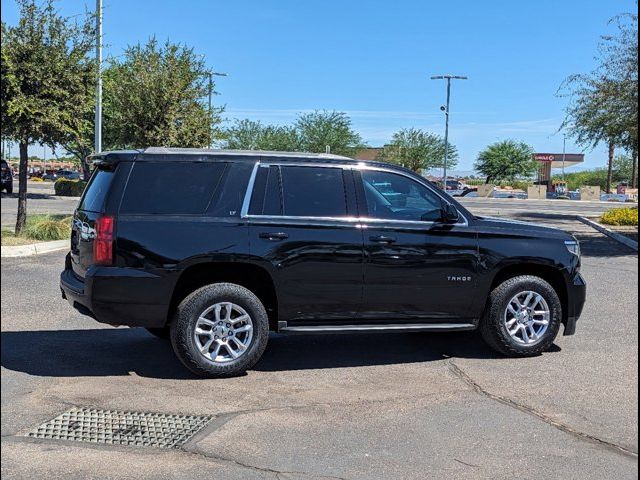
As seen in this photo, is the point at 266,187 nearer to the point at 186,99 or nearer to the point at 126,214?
the point at 126,214

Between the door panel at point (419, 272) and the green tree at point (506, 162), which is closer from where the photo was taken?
the door panel at point (419, 272)

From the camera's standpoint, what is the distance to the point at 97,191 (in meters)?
5.95

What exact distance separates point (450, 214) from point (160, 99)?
52.7 ft

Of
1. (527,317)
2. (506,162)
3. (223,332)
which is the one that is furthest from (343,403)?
(506,162)

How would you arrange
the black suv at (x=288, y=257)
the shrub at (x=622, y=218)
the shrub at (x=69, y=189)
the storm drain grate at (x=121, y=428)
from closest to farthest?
the storm drain grate at (x=121, y=428)
the black suv at (x=288, y=257)
the shrub at (x=622, y=218)
the shrub at (x=69, y=189)

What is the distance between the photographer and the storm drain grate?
4398 mm

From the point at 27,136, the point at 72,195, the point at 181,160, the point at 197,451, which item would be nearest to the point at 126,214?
the point at 181,160

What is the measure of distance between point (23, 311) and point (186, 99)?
14332mm

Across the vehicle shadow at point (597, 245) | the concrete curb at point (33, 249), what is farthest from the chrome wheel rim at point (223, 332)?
the vehicle shadow at point (597, 245)

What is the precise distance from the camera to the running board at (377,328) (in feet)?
19.8

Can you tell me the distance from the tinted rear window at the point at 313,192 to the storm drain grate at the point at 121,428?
80.2 inches

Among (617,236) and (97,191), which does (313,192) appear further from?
(617,236)

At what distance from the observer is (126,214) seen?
18.5 feet

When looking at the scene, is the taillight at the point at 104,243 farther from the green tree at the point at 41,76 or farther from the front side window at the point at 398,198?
the green tree at the point at 41,76
